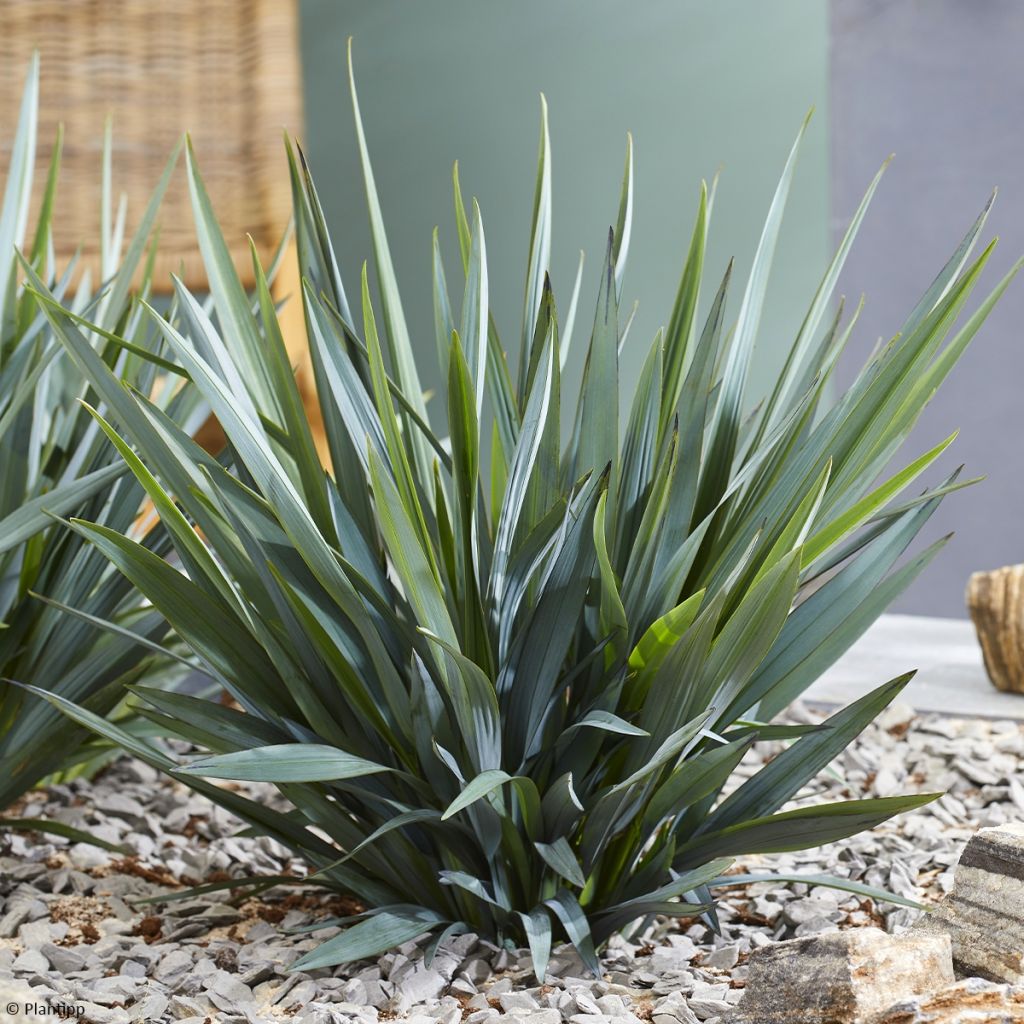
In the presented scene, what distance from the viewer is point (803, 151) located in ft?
8.34

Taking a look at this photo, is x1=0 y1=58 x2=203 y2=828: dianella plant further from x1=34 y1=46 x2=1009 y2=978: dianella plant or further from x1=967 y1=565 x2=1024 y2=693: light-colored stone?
x1=967 y1=565 x2=1024 y2=693: light-colored stone

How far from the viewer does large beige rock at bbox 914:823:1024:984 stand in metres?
0.74

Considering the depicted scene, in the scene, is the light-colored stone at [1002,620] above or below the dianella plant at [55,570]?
below

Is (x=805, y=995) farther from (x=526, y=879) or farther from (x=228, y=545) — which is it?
(x=228, y=545)

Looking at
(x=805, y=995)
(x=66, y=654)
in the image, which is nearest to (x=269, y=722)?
(x=66, y=654)

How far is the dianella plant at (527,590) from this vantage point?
2.37 ft

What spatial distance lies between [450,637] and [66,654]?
1.48ft

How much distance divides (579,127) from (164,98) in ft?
2.94

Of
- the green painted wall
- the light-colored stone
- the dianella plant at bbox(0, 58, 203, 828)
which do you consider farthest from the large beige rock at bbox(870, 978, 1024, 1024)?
the green painted wall

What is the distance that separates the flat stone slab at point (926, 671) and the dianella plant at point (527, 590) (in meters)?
0.86

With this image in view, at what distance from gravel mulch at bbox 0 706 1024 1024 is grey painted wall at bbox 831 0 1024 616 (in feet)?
5.17
